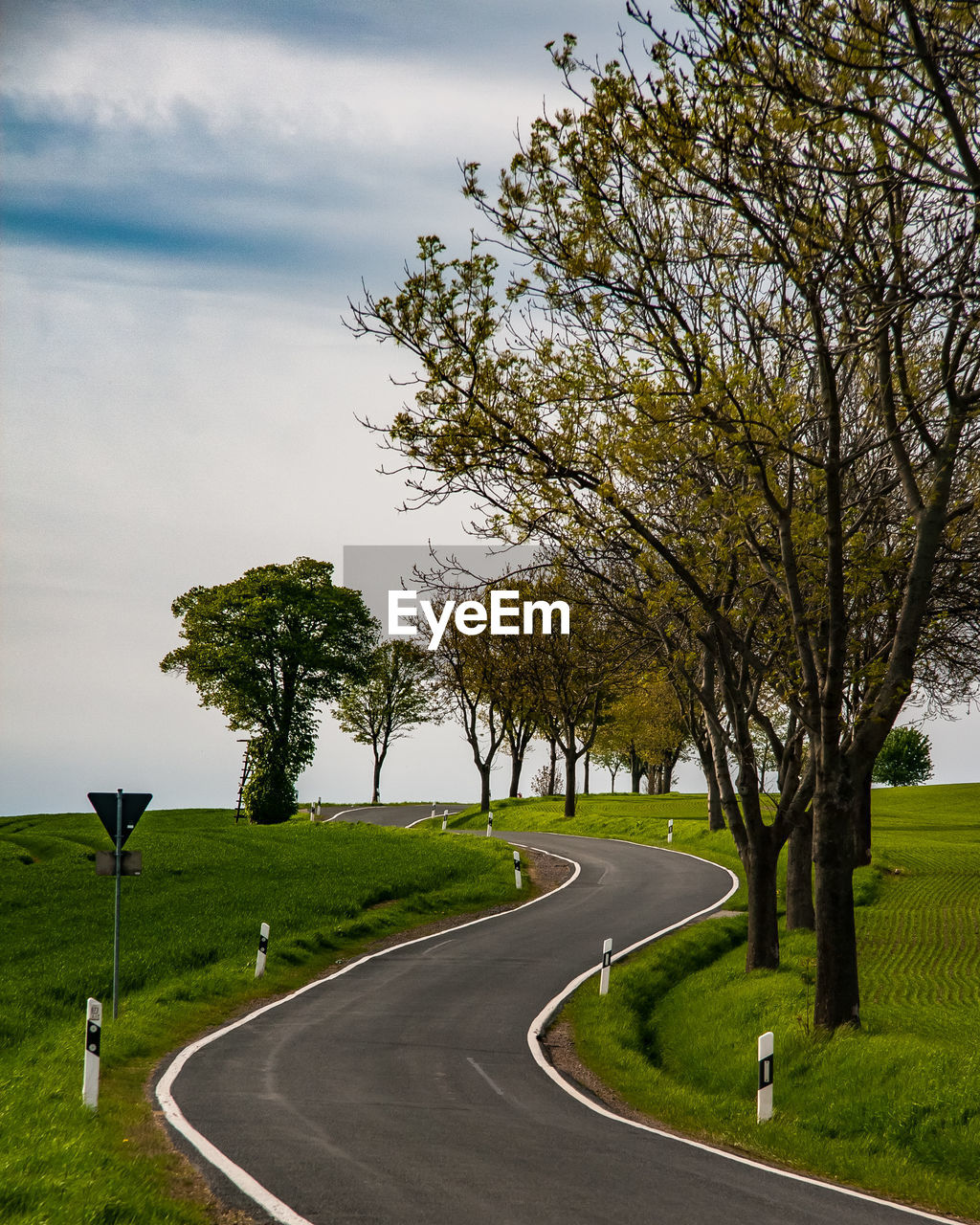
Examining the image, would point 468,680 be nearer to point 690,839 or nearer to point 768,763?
point 690,839

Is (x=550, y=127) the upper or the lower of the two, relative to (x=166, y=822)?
upper

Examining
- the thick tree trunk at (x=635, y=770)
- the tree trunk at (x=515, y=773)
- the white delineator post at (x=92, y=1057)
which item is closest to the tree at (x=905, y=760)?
the thick tree trunk at (x=635, y=770)

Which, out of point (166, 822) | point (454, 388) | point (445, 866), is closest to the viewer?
point (454, 388)

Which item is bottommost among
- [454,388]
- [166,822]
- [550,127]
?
[166,822]

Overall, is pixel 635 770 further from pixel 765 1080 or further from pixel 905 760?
pixel 765 1080

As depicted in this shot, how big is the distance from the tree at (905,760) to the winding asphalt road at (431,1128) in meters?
71.3

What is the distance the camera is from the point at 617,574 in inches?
744

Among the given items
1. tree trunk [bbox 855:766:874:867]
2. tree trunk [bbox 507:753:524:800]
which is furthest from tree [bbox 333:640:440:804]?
tree trunk [bbox 855:766:874:867]

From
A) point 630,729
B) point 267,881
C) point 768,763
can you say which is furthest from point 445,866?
point 768,763

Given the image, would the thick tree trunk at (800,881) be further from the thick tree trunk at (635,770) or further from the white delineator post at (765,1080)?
the thick tree trunk at (635,770)

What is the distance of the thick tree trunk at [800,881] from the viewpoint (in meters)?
23.4

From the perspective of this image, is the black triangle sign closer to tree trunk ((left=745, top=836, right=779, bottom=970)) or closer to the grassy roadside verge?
the grassy roadside verge

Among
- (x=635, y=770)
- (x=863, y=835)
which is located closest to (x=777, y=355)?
(x=863, y=835)

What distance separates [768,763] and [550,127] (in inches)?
3427
